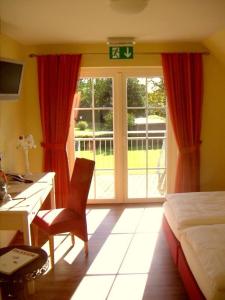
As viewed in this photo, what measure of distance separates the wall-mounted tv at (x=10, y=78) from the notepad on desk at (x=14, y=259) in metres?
1.52

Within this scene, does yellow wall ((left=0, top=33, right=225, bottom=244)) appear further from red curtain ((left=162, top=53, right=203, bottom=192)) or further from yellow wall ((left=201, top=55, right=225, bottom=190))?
red curtain ((left=162, top=53, right=203, bottom=192))

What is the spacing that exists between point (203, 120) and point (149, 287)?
2.64 meters

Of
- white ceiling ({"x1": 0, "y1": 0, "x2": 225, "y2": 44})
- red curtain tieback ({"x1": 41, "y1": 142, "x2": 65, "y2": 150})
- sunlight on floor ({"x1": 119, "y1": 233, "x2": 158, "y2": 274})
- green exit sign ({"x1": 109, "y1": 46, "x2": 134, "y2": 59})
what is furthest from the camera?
red curtain tieback ({"x1": 41, "y1": 142, "x2": 65, "y2": 150})

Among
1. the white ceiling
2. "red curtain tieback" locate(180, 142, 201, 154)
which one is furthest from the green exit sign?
"red curtain tieback" locate(180, 142, 201, 154)

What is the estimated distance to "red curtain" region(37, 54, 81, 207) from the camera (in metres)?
4.26

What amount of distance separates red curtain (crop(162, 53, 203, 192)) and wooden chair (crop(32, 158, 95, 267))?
1.70 meters

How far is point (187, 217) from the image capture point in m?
2.90

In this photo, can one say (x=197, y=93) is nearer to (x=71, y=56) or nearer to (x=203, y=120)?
(x=203, y=120)

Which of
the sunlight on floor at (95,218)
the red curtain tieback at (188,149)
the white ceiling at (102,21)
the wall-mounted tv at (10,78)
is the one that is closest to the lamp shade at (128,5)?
the white ceiling at (102,21)

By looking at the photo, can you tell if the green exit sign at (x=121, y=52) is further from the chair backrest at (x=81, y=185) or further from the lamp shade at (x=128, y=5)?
the chair backrest at (x=81, y=185)

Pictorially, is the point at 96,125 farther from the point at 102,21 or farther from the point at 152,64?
the point at 102,21

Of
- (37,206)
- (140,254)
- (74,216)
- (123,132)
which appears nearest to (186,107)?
(123,132)

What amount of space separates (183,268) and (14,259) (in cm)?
138

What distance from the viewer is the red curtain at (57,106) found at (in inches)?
168
